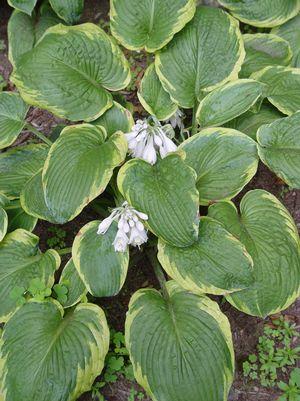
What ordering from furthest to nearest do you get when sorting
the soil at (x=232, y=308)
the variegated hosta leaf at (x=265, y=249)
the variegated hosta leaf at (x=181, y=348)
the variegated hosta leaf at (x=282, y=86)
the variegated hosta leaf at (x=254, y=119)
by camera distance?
the variegated hosta leaf at (x=254, y=119) < the variegated hosta leaf at (x=282, y=86) < the soil at (x=232, y=308) < the variegated hosta leaf at (x=265, y=249) < the variegated hosta leaf at (x=181, y=348)

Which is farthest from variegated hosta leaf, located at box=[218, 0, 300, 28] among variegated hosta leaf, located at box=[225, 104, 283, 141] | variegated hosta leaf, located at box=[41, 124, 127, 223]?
variegated hosta leaf, located at box=[41, 124, 127, 223]

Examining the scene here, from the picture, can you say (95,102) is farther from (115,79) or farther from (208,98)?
(208,98)

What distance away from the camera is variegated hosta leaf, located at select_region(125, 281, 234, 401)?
181 centimetres

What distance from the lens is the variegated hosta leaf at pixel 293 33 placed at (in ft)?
8.94

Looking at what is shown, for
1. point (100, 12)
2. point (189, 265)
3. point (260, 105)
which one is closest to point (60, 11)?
point (100, 12)

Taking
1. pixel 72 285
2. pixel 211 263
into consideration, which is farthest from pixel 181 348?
pixel 72 285

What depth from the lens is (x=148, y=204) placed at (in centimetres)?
189

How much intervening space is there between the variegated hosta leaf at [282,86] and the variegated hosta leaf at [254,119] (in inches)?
3.8

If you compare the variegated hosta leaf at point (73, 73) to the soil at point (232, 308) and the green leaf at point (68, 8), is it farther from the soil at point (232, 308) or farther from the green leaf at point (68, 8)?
the soil at point (232, 308)

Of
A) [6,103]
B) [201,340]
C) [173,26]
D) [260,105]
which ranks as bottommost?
[201,340]

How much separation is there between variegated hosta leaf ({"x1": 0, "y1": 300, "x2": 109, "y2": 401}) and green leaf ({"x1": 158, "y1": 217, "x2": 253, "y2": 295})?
39 cm

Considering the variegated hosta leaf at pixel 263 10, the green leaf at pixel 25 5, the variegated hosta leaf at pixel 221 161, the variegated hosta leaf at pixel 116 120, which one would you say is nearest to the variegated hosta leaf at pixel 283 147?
the variegated hosta leaf at pixel 221 161

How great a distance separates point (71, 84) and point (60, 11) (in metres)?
0.72

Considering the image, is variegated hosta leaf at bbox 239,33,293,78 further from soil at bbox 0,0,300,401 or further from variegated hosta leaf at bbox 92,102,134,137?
variegated hosta leaf at bbox 92,102,134,137
